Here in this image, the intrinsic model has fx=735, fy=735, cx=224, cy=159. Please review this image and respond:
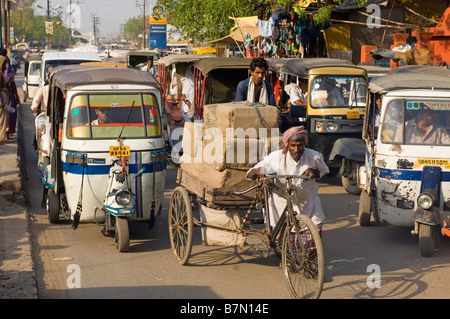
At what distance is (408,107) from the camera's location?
353 inches

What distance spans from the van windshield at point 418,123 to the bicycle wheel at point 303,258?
2.79 meters

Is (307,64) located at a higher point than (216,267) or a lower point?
higher

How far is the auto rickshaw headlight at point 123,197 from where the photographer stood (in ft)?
27.6

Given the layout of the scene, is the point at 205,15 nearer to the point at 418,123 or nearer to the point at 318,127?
the point at 318,127

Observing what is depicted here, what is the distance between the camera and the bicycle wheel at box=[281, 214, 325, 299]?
20.3ft

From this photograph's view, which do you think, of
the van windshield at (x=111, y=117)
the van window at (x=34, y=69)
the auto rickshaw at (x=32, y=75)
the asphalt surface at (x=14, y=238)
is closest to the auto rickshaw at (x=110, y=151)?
the van windshield at (x=111, y=117)

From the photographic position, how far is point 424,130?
8.84 metres

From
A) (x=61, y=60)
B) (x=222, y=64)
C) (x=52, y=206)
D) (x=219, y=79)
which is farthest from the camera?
(x=61, y=60)

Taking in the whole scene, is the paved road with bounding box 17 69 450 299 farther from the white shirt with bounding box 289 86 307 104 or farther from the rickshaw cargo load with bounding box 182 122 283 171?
the white shirt with bounding box 289 86 307 104

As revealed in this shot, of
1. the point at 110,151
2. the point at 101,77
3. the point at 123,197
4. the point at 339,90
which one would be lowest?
the point at 123,197

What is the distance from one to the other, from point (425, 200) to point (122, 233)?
11.3ft

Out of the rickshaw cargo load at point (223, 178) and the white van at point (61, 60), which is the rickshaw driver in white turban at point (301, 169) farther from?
the white van at point (61, 60)

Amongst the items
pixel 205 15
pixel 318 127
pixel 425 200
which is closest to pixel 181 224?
pixel 425 200

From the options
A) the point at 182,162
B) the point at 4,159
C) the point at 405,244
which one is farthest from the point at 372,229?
the point at 4,159
